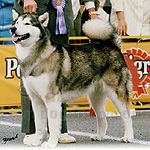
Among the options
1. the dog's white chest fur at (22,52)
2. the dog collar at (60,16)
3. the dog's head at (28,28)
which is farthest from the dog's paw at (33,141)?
the dog collar at (60,16)

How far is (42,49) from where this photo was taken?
4277 millimetres

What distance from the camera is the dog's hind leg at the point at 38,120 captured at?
438cm

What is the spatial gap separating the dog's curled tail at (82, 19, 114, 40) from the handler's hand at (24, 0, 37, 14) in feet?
2.18

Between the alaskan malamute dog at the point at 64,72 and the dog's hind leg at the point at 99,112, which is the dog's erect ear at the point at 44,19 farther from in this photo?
the dog's hind leg at the point at 99,112

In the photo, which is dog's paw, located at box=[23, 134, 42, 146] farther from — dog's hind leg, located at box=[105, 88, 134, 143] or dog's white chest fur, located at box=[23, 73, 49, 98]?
dog's hind leg, located at box=[105, 88, 134, 143]

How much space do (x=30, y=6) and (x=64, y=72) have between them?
2.31 feet

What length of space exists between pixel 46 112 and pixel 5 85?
2.35 m

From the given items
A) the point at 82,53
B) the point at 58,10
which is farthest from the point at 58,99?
the point at 58,10

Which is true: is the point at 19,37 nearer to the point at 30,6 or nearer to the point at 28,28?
the point at 28,28

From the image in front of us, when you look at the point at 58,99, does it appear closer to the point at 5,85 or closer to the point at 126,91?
the point at 126,91

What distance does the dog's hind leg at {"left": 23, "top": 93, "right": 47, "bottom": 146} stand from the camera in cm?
438

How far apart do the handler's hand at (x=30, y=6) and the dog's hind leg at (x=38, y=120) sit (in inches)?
31.7

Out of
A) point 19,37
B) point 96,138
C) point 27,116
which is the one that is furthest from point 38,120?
point 19,37

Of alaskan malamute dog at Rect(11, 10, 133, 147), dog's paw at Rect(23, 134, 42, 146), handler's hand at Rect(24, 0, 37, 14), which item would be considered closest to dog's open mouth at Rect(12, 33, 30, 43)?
alaskan malamute dog at Rect(11, 10, 133, 147)
